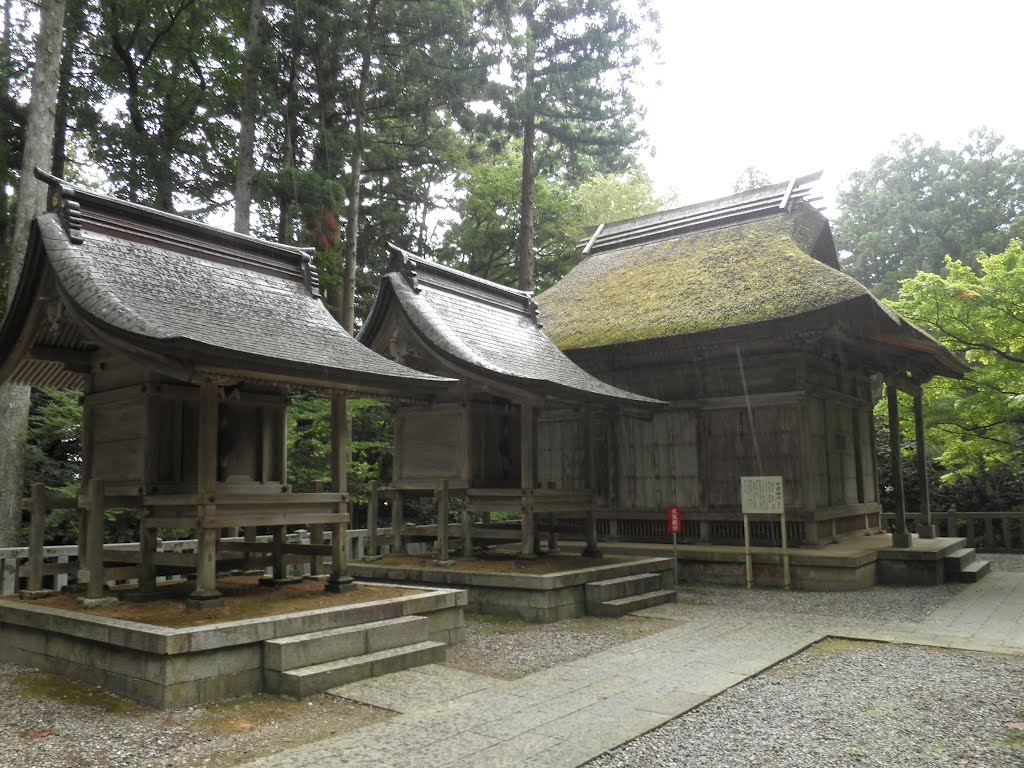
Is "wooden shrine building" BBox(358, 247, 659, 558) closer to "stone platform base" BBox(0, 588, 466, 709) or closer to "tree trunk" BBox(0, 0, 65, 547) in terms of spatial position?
"stone platform base" BBox(0, 588, 466, 709)

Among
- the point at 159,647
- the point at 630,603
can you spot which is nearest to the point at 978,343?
the point at 630,603

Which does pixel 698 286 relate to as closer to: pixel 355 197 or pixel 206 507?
pixel 355 197

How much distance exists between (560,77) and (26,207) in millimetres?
13716

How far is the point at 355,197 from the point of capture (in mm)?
18656

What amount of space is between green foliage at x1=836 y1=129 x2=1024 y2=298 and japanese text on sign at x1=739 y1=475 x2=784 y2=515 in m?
25.2

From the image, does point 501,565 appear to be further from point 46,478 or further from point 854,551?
point 46,478

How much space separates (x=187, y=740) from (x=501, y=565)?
5548 mm

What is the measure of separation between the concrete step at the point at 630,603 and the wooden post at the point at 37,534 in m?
6.20

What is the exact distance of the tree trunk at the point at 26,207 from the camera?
11.8 m

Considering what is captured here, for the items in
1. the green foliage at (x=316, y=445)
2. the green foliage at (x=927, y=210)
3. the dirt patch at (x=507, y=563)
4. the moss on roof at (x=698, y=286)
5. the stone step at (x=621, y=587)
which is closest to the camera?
the stone step at (x=621, y=587)

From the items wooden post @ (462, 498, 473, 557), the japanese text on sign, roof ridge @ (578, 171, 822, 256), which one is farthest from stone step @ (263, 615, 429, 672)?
roof ridge @ (578, 171, 822, 256)

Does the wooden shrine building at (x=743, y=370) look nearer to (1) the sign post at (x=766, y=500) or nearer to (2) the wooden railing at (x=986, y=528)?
(1) the sign post at (x=766, y=500)

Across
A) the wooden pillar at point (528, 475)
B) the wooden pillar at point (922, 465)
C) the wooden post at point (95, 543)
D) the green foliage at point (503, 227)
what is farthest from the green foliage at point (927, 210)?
the wooden post at point (95, 543)

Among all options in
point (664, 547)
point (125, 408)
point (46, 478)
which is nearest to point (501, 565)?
point (664, 547)
